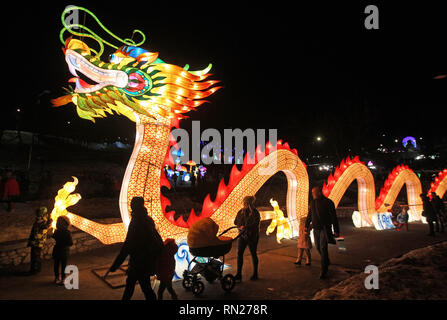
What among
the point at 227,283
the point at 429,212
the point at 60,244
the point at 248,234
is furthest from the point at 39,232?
the point at 429,212

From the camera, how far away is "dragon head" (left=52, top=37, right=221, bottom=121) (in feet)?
15.5

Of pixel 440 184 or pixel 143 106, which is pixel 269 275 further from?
pixel 440 184

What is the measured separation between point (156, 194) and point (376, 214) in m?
9.15

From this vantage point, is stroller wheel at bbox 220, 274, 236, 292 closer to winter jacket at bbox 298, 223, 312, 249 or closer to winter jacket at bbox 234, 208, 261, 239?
winter jacket at bbox 234, 208, 261, 239

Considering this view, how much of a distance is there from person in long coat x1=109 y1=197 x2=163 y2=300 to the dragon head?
7.66ft

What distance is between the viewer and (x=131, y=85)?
504cm

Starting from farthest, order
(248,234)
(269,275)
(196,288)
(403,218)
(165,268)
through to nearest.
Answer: (403,218)
(269,275)
(248,234)
(196,288)
(165,268)

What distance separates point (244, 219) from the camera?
5.25 metres

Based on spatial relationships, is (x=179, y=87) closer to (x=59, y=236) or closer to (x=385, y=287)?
(x=59, y=236)

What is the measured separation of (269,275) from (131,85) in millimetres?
4436

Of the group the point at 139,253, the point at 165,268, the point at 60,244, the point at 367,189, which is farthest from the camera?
the point at 367,189

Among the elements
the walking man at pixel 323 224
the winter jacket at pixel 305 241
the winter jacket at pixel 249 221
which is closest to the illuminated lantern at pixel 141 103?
the winter jacket at pixel 249 221

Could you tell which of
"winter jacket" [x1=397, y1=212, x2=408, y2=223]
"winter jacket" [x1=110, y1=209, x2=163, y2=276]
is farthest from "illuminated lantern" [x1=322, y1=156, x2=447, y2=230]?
"winter jacket" [x1=110, y1=209, x2=163, y2=276]
